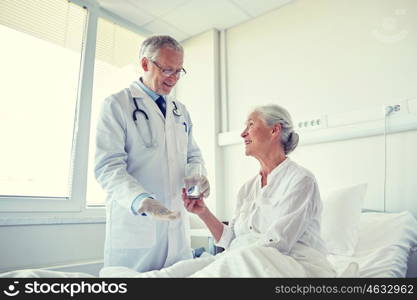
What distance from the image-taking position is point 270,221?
124 cm

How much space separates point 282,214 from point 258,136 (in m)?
0.42

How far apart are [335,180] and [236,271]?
1558 millimetres

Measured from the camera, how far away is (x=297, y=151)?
2.45 metres

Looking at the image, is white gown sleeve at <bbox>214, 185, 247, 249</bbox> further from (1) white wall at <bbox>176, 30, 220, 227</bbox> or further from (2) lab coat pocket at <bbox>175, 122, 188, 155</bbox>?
(1) white wall at <bbox>176, 30, 220, 227</bbox>

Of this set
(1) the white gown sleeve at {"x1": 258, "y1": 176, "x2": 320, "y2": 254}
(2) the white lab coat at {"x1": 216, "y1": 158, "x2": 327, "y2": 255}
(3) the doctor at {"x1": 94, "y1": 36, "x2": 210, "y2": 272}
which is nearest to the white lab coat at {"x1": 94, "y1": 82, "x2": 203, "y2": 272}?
(3) the doctor at {"x1": 94, "y1": 36, "x2": 210, "y2": 272}

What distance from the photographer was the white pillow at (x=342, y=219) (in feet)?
5.41

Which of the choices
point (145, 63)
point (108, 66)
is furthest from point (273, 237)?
point (108, 66)

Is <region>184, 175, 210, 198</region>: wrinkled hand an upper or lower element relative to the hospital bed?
upper

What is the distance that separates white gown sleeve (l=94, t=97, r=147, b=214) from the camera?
1.13 m

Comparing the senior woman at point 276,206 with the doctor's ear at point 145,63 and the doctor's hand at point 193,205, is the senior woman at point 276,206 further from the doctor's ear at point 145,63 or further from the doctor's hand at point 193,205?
the doctor's ear at point 145,63

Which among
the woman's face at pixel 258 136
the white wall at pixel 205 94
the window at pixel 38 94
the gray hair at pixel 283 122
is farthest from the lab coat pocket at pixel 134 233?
the white wall at pixel 205 94

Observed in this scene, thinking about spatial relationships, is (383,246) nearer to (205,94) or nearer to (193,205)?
(193,205)

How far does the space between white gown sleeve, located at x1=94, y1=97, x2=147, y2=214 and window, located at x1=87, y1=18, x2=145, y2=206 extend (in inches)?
52.9

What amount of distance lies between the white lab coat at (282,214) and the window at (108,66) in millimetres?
1552
